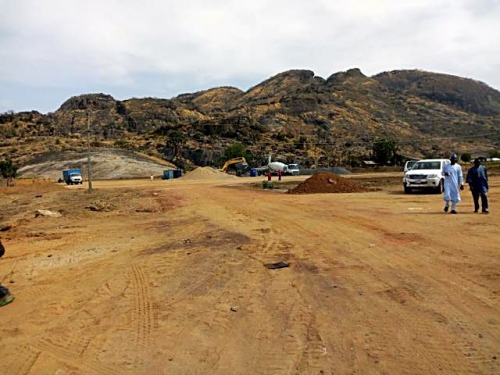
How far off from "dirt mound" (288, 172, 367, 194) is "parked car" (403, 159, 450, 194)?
4.10 m

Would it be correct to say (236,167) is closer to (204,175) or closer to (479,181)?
(204,175)

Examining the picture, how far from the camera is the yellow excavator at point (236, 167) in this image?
76.6 metres

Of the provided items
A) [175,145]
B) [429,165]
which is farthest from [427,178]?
[175,145]

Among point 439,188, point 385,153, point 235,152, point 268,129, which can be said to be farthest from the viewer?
point 268,129

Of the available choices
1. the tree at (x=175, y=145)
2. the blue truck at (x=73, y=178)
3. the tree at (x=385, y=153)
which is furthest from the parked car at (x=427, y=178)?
the tree at (x=175, y=145)

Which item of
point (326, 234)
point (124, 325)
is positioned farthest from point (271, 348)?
point (326, 234)

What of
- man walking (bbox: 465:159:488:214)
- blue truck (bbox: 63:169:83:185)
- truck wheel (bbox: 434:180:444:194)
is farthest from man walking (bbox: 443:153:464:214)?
blue truck (bbox: 63:169:83:185)

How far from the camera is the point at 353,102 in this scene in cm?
15412

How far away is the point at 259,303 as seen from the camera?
614 centimetres

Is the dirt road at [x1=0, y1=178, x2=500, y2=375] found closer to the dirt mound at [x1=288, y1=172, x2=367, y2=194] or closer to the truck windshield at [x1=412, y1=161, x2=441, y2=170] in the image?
the truck windshield at [x1=412, y1=161, x2=441, y2=170]

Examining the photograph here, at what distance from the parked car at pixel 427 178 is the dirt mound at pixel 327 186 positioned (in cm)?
410

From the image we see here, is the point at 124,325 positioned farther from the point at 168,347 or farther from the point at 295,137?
the point at 295,137

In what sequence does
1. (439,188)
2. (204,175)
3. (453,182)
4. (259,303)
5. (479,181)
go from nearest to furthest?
(259,303) < (479,181) < (453,182) < (439,188) < (204,175)

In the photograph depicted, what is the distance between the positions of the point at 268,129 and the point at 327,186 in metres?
94.4
